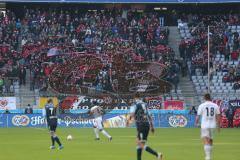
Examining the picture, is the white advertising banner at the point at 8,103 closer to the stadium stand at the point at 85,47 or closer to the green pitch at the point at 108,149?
the stadium stand at the point at 85,47

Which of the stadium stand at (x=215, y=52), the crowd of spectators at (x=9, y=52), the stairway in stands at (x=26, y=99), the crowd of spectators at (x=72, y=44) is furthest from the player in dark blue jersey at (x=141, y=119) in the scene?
the stadium stand at (x=215, y=52)

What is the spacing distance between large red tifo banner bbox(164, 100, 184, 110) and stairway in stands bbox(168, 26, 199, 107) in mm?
623

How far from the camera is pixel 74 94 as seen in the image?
55531 mm

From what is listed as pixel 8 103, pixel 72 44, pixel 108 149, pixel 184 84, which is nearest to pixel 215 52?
pixel 184 84

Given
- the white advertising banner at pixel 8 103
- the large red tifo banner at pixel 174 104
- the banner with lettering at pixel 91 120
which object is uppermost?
the white advertising banner at pixel 8 103

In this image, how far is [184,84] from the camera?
58.6m

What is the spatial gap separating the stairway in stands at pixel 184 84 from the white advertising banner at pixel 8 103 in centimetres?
1315

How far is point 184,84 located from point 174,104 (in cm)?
379

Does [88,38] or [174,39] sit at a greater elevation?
[88,38]

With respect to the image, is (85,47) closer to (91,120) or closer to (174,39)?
(91,120)

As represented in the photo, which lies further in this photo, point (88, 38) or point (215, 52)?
point (215, 52)

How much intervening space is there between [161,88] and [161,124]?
3517mm

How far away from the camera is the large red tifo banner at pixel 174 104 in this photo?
55062 millimetres

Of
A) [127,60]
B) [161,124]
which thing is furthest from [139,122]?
[127,60]
